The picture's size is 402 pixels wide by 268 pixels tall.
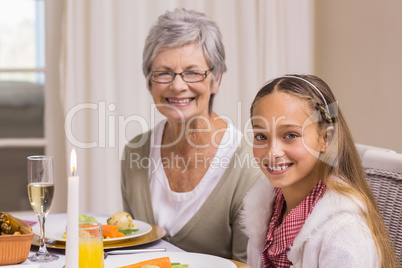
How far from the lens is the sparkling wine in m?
1.41

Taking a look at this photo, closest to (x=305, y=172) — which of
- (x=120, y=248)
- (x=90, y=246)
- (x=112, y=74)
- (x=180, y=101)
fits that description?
(x=120, y=248)

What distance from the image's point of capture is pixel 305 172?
1456 mm

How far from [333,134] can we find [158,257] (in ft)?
1.79

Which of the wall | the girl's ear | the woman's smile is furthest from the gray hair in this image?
the wall

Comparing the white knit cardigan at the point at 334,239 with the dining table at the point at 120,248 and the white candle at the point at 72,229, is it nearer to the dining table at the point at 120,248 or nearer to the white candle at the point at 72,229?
the dining table at the point at 120,248

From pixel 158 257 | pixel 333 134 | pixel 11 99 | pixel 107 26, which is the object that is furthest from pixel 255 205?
pixel 11 99

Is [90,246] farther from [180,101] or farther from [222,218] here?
[180,101]

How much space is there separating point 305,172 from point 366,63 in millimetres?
1438

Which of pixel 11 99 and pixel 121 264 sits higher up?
pixel 11 99

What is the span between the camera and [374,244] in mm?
1266

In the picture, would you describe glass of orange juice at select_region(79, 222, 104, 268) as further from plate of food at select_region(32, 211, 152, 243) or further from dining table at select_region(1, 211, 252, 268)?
plate of food at select_region(32, 211, 152, 243)

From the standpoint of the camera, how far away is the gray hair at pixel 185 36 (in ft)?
6.73

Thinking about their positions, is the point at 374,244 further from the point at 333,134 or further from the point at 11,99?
the point at 11,99

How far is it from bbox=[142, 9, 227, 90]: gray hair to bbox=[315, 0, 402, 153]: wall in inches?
34.3
